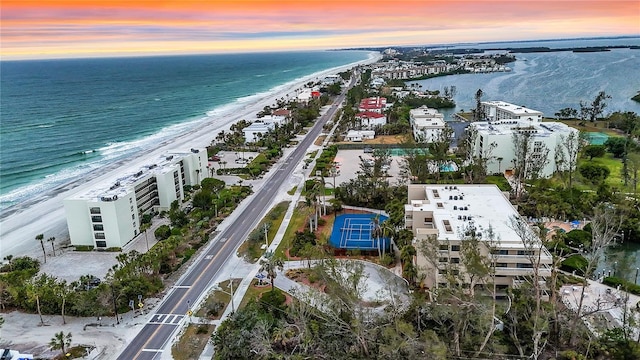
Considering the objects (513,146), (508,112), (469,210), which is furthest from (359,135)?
(469,210)

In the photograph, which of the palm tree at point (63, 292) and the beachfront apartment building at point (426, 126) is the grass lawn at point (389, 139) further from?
the palm tree at point (63, 292)

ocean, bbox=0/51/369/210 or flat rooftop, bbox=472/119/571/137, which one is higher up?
flat rooftop, bbox=472/119/571/137

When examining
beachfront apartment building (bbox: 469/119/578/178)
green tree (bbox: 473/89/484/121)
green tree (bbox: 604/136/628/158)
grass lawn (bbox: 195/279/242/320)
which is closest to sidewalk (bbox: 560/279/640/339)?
grass lawn (bbox: 195/279/242/320)

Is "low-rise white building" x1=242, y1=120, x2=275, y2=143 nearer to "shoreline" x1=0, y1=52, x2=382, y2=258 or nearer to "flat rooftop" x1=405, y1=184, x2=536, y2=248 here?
"shoreline" x1=0, y1=52, x2=382, y2=258

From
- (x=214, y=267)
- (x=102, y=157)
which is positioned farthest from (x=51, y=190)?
(x=214, y=267)

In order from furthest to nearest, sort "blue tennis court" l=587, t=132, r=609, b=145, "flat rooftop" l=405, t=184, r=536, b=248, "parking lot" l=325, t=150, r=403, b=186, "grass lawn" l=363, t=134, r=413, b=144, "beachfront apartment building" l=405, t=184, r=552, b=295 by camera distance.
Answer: "grass lawn" l=363, t=134, r=413, b=144 < "blue tennis court" l=587, t=132, r=609, b=145 < "parking lot" l=325, t=150, r=403, b=186 < "flat rooftop" l=405, t=184, r=536, b=248 < "beachfront apartment building" l=405, t=184, r=552, b=295

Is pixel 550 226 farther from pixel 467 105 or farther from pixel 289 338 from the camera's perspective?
pixel 467 105

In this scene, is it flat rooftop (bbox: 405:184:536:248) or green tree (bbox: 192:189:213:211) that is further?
green tree (bbox: 192:189:213:211)
